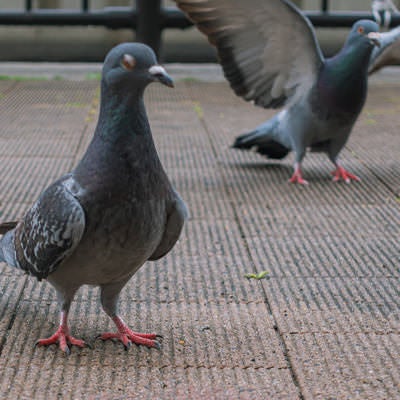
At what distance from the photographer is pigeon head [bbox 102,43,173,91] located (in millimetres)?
2699

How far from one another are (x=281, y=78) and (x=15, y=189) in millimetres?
2128

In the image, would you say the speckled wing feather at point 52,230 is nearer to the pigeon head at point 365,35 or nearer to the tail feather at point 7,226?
the tail feather at point 7,226

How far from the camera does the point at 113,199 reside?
2.80 m

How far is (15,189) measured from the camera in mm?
5574

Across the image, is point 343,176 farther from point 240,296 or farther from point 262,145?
point 240,296

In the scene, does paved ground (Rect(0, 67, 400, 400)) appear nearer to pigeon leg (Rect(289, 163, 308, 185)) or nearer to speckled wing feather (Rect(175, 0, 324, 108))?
pigeon leg (Rect(289, 163, 308, 185))

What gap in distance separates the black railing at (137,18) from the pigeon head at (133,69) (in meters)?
8.77

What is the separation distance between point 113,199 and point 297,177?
3470 mm

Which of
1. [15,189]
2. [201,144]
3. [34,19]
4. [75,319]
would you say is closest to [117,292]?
[75,319]

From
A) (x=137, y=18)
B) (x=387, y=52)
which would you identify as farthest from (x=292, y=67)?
(x=137, y=18)

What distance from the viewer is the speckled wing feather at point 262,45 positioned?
221 inches

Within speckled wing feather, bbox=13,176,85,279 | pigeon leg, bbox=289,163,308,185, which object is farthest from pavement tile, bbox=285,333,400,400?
pigeon leg, bbox=289,163,308,185

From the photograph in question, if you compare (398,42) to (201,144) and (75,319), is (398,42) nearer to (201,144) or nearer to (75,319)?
(201,144)

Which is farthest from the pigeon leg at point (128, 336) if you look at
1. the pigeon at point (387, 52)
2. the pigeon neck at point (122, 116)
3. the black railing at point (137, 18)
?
the black railing at point (137, 18)
